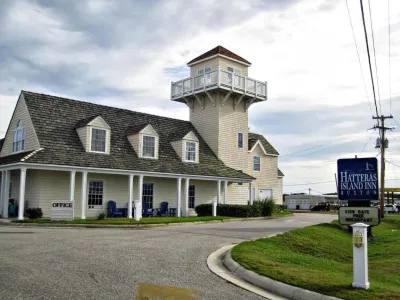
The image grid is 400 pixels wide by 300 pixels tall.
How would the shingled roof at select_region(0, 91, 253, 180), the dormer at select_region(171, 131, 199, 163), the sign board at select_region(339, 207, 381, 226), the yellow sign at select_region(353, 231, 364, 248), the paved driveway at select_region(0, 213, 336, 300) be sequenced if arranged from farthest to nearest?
the dormer at select_region(171, 131, 199, 163), the shingled roof at select_region(0, 91, 253, 180), the sign board at select_region(339, 207, 381, 226), the yellow sign at select_region(353, 231, 364, 248), the paved driveway at select_region(0, 213, 336, 300)

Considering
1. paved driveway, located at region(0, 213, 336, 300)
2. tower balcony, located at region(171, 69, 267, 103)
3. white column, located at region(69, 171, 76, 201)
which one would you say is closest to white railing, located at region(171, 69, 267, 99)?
tower balcony, located at region(171, 69, 267, 103)

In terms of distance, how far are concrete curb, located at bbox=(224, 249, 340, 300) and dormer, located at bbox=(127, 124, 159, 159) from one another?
1905cm

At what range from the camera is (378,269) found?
11.3 metres

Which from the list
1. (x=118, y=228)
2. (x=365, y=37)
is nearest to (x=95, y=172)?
(x=118, y=228)

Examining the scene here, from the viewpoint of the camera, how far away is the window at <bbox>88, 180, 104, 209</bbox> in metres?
26.2

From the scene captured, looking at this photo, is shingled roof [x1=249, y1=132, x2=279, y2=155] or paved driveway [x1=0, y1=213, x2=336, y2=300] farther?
shingled roof [x1=249, y1=132, x2=279, y2=155]

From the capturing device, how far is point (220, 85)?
33.1 m

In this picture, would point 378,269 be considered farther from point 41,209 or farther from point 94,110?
point 94,110

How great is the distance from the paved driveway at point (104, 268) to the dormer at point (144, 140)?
14081 mm

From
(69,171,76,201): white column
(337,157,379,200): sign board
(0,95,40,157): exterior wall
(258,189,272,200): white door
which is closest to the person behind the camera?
(337,157,379,200): sign board

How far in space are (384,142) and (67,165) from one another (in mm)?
32980

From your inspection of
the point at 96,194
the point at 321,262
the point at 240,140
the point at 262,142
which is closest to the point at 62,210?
the point at 96,194

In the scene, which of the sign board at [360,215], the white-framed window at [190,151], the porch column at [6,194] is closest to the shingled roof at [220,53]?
the white-framed window at [190,151]

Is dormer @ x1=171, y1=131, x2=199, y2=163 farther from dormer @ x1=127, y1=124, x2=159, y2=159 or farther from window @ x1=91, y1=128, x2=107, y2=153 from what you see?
window @ x1=91, y1=128, x2=107, y2=153
